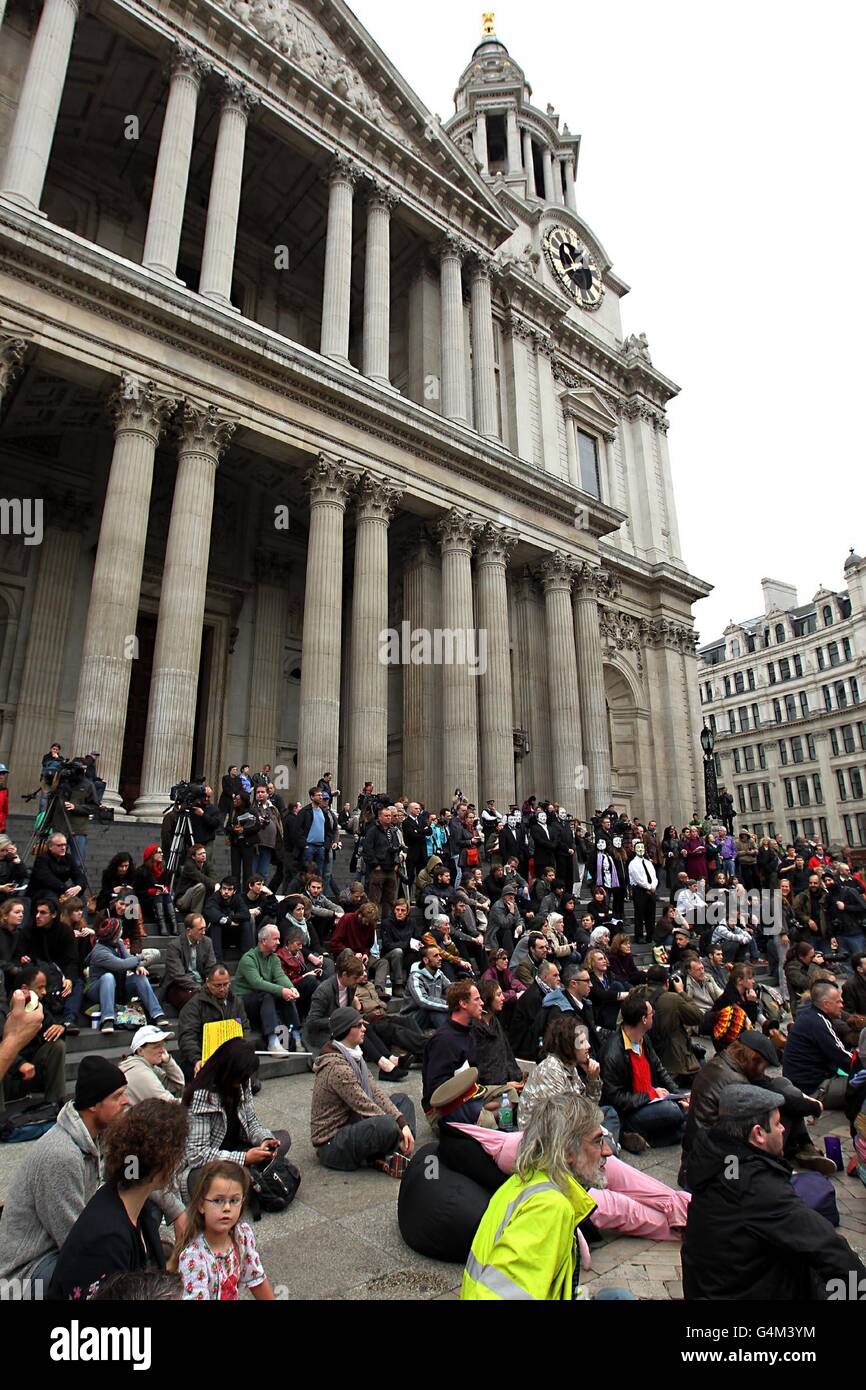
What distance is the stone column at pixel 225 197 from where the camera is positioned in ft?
67.9

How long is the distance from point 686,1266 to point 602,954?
20.3ft

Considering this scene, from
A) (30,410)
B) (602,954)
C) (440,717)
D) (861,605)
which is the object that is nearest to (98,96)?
(30,410)

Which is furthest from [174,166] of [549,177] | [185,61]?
[549,177]

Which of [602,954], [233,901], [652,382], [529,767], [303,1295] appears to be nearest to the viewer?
[303,1295]

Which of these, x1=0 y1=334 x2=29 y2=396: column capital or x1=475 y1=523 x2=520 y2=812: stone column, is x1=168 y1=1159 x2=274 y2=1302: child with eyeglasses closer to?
x1=0 y1=334 x2=29 y2=396: column capital

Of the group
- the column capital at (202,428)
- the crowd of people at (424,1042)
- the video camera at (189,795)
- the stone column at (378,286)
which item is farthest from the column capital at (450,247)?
the video camera at (189,795)

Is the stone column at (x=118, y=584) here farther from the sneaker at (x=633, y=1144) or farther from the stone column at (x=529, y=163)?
the stone column at (x=529, y=163)

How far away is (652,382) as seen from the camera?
38.8 meters

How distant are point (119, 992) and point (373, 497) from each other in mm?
16080

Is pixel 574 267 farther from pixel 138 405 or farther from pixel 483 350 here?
pixel 138 405

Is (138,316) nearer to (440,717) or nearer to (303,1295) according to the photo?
(440,717)

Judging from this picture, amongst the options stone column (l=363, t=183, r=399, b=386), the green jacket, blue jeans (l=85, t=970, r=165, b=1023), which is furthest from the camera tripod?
stone column (l=363, t=183, r=399, b=386)

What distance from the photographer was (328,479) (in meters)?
21.4

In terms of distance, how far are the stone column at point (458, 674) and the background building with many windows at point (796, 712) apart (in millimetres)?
44174
